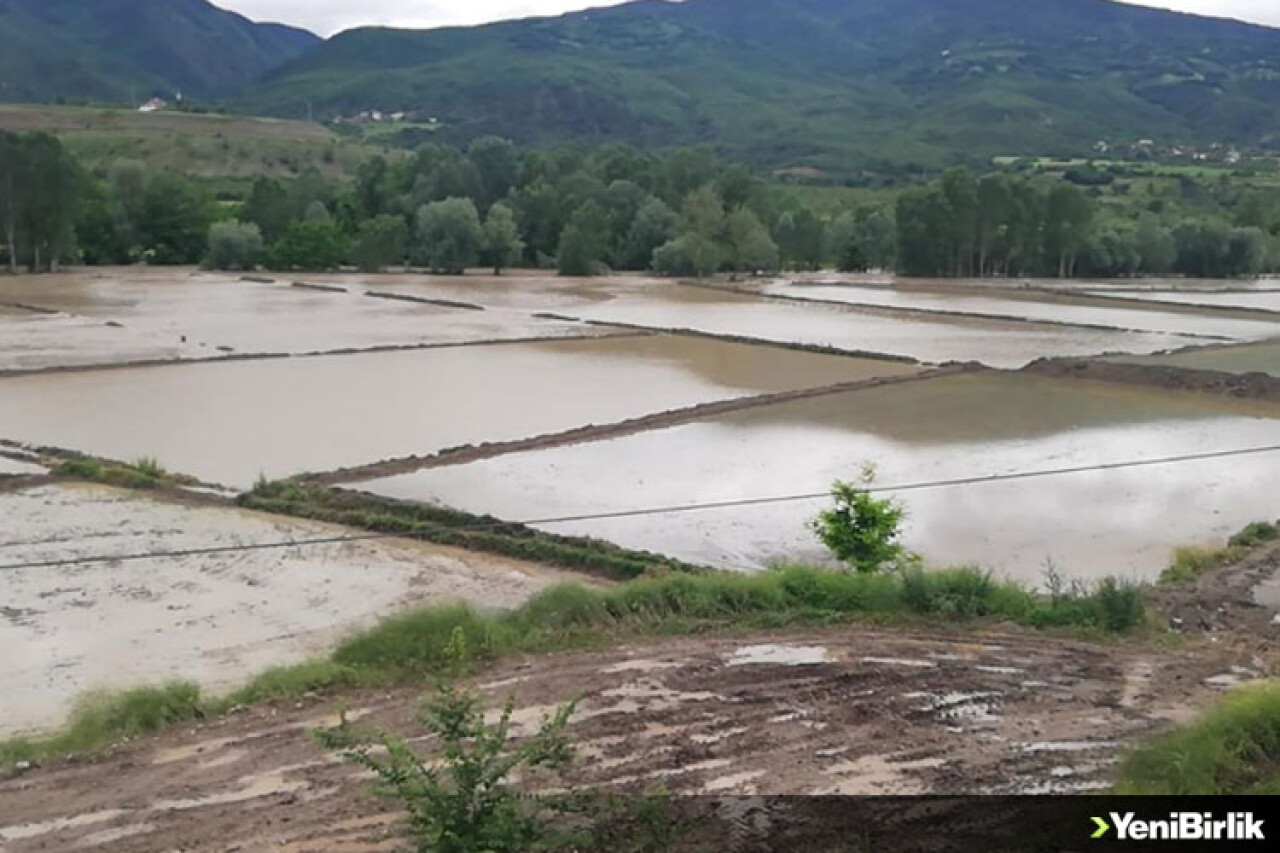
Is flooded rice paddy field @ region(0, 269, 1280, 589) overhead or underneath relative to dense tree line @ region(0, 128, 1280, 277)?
underneath

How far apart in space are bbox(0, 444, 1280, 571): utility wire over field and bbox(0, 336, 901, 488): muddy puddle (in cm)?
332

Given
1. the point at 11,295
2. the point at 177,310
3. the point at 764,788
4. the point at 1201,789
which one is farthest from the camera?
the point at 11,295

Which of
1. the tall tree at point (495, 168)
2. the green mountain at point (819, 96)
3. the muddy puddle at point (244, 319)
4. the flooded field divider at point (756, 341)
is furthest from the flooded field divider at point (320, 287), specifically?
the green mountain at point (819, 96)

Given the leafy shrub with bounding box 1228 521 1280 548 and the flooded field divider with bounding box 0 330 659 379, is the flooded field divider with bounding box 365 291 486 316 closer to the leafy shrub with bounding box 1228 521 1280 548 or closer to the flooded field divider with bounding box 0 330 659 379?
the flooded field divider with bounding box 0 330 659 379

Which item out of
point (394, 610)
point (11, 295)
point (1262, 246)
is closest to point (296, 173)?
point (11, 295)

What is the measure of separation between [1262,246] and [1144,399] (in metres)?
41.0

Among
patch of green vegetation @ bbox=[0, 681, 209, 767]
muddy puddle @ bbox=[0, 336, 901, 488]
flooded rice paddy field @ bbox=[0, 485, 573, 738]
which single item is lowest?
flooded rice paddy field @ bbox=[0, 485, 573, 738]

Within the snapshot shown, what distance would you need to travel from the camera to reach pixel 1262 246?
58.8 m

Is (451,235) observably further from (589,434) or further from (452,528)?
(452,528)

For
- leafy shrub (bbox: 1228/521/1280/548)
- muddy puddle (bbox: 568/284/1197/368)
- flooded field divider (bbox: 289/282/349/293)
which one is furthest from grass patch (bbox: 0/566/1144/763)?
flooded field divider (bbox: 289/282/349/293)

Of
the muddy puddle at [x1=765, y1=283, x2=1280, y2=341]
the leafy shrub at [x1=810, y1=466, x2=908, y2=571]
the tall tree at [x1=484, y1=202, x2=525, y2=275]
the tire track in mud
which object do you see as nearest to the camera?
the leafy shrub at [x1=810, y1=466, x2=908, y2=571]

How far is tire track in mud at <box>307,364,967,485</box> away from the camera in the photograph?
1667 centimetres

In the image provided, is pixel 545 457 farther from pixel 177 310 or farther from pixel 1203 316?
pixel 1203 316

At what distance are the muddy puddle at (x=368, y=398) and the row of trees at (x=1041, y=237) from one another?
2667cm
